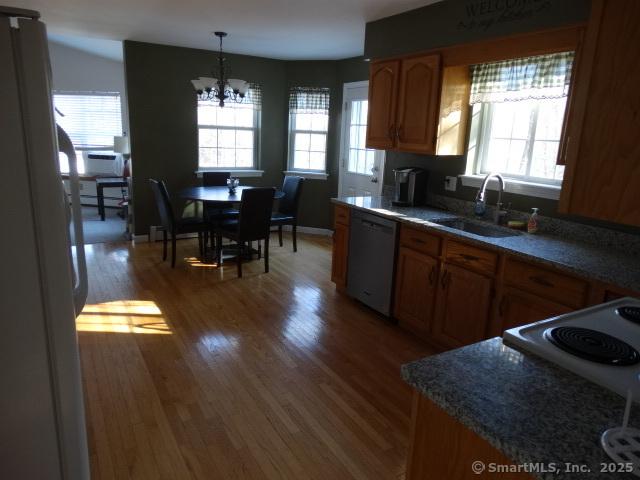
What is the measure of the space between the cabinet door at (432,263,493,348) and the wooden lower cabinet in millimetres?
1691

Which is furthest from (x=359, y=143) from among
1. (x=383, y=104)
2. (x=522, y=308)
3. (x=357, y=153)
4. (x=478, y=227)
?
(x=522, y=308)

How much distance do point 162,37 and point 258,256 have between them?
2.67 m

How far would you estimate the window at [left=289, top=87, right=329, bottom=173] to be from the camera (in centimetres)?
590

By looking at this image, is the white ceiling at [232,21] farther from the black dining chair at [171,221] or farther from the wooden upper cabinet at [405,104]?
the black dining chair at [171,221]

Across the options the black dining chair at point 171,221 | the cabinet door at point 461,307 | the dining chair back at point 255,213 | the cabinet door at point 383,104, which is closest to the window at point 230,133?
the black dining chair at point 171,221

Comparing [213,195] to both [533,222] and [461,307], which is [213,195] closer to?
[461,307]

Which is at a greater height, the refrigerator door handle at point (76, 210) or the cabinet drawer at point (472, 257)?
the refrigerator door handle at point (76, 210)

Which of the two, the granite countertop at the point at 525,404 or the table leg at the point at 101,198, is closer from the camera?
the granite countertop at the point at 525,404

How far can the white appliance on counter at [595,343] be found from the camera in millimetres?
1026

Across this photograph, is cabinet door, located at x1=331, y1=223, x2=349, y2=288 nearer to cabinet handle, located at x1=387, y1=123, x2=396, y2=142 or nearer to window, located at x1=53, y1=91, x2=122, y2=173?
cabinet handle, located at x1=387, y1=123, x2=396, y2=142

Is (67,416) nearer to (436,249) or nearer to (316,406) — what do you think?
(316,406)

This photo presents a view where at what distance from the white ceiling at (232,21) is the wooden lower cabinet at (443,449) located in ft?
10.4

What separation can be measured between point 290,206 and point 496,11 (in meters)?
3.11

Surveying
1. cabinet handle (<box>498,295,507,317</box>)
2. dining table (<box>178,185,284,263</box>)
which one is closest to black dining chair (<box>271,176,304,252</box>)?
dining table (<box>178,185,284,263</box>)
